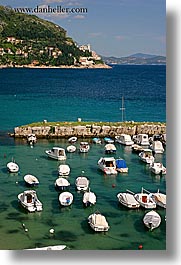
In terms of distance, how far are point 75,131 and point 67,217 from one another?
8.66 metres

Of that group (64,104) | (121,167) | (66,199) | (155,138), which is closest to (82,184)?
(66,199)

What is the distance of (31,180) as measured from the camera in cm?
1126

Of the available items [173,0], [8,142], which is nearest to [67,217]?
[173,0]

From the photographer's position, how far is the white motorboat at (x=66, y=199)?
9703mm

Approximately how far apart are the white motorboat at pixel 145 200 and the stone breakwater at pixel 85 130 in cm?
778

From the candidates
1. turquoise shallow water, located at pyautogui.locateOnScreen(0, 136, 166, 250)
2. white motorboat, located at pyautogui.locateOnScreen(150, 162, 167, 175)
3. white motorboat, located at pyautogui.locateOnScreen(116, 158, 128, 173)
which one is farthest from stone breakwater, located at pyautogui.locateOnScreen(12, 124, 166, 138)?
white motorboat, located at pyautogui.locateOnScreen(116, 158, 128, 173)

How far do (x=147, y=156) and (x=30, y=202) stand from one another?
541 cm

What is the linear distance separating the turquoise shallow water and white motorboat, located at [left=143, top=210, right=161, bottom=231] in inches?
4.6

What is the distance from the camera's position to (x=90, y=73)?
51312mm

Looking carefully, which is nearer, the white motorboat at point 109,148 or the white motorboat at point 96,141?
the white motorboat at point 109,148

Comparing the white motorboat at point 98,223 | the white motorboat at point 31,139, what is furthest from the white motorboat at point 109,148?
the white motorboat at point 98,223

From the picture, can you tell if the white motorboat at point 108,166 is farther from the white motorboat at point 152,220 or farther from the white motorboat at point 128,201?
the white motorboat at point 152,220

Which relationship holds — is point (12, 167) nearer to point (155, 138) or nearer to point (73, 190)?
point (73, 190)

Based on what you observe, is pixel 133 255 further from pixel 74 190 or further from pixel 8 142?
pixel 8 142
